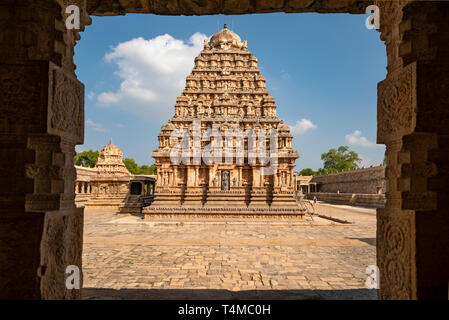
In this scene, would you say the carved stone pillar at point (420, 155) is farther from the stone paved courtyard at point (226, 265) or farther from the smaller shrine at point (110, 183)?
the smaller shrine at point (110, 183)

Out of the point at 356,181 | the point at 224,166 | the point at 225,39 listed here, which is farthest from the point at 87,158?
the point at 356,181

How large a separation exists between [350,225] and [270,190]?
524 centimetres

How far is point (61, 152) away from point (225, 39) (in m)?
23.5

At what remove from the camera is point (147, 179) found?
961 inches

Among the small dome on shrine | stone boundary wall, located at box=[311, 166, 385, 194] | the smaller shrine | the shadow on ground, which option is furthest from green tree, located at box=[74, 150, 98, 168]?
the shadow on ground

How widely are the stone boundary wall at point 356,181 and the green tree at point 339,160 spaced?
64.4 ft

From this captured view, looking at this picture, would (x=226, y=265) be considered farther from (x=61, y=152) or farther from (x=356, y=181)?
(x=356, y=181)

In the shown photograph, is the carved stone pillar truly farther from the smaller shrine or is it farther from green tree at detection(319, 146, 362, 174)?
green tree at detection(319, 146, 362, 174)

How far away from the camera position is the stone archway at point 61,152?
2.29 meters

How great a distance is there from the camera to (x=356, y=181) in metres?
32.3

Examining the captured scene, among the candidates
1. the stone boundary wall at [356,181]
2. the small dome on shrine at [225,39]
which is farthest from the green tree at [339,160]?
the small dome on shrine at [225,39]

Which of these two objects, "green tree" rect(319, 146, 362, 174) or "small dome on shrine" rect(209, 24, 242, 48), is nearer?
"small dome on shrine" rect(209, 24, 242, 48)

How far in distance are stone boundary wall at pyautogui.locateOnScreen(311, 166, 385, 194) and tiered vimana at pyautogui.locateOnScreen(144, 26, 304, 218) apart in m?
16.2

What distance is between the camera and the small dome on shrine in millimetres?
22672
